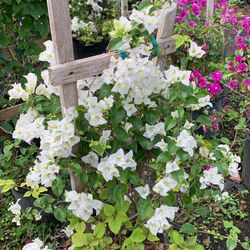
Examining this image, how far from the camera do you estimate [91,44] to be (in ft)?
11.4

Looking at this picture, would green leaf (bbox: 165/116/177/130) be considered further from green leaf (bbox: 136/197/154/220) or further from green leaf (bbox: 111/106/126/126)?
green leaf (bbox: 136/197/154/220)

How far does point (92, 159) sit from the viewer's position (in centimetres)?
137

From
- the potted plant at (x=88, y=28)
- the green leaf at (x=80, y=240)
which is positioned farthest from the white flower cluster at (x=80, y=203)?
the potted plant at (x=88, y=28)

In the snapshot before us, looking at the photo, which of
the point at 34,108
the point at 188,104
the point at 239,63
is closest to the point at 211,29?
the point at 239,63

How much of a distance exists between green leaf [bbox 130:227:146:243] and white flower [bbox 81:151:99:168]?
0.31 meters

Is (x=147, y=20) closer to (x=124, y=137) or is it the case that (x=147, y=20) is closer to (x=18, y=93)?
(x=124, y=137)

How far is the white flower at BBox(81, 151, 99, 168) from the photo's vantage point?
137 centimetres

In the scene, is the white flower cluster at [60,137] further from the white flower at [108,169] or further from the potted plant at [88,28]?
the potted plant at [88,28]

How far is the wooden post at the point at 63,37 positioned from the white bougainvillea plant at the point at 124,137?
0.17ft

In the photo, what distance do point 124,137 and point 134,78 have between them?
8.9 inches

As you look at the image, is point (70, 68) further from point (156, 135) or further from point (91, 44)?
point (91, 44)

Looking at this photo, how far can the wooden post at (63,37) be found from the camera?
1150 millimetres

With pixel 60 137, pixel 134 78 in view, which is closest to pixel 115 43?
pixel 134 78

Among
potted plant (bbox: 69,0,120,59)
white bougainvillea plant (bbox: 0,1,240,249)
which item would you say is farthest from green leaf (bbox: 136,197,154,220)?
potted plant (bbox: 69,0,120,59)
